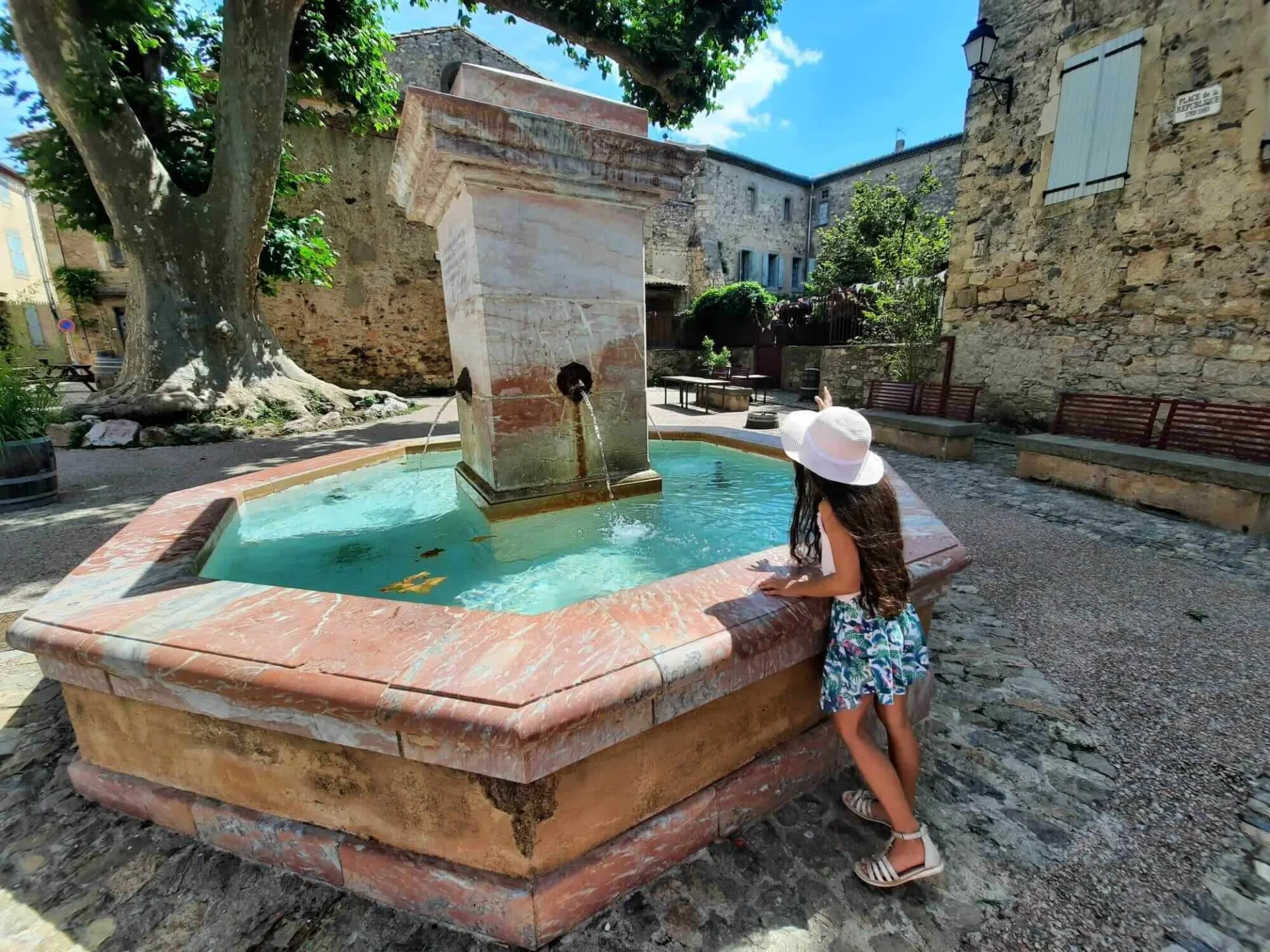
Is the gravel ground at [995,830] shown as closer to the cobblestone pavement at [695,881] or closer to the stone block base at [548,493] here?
the cobblestone pavement at [695,881]

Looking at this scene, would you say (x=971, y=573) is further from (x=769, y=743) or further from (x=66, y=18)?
(x=66, y=18)

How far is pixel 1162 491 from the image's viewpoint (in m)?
4.33

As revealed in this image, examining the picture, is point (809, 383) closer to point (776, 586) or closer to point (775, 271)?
point (776, 586)

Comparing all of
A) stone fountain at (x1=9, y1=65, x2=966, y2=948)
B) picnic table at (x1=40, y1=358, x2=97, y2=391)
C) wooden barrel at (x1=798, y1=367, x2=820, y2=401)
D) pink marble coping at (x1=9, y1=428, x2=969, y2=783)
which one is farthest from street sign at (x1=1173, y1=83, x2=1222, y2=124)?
picnic table at (x1=40, y1=358, x2=97, y2=391)

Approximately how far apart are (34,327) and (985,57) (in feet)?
108

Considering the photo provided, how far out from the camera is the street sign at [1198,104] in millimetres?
5430

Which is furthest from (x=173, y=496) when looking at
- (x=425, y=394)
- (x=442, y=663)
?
(x=425, y=394)

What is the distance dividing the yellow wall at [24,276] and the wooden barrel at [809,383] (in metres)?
27.2

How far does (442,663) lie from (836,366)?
10.6 metres

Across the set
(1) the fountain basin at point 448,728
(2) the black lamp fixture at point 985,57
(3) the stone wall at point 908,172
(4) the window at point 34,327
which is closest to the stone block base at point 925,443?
(2) the black lamp fixture at point 985,57

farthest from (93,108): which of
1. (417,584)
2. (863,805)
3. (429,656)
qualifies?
(863,805)

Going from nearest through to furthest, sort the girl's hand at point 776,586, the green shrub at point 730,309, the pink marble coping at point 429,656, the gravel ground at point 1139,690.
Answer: the pink marble coping at point 429,656, the gravel ground at point 1139,690, the girl's hand at point 776,586, the green shrub at point 730,309

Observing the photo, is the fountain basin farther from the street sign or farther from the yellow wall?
the yellow wall

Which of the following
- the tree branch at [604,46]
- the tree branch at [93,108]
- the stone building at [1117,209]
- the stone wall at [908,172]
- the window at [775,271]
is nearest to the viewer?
the stone building at [1117,209]
